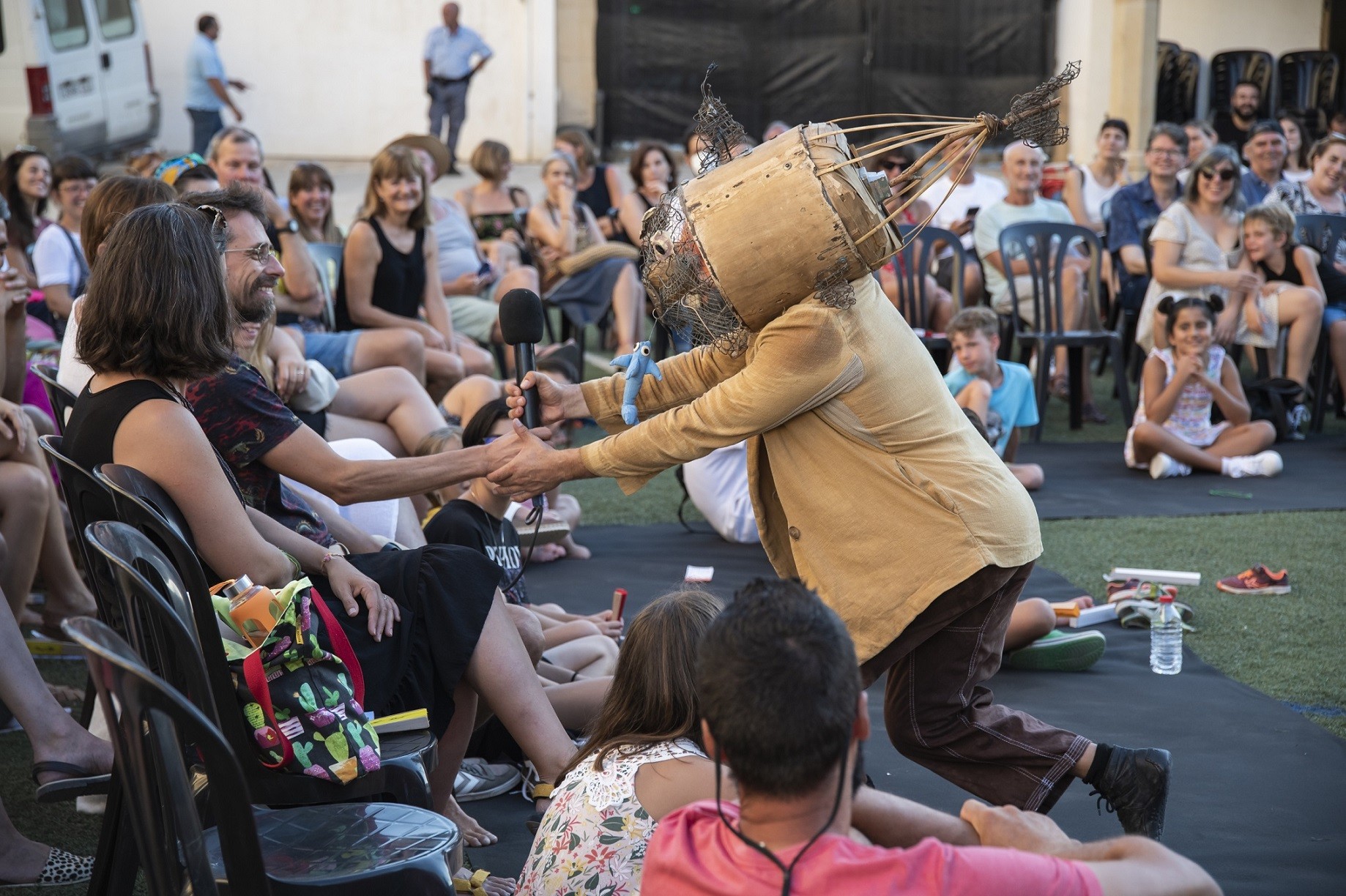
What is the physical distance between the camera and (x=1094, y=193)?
10656 mm

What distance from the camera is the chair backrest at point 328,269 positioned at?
6.56 m

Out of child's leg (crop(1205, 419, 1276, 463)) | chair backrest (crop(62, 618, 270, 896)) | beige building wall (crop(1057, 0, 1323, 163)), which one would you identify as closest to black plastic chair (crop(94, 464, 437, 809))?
chair backrest (crop(62, 618, 270, 896))

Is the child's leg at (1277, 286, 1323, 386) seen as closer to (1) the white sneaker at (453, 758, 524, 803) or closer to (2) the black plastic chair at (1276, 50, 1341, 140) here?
(1) the white sneaker at (453, 758, 524, 803)

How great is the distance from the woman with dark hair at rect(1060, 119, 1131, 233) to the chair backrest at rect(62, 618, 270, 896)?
941cm

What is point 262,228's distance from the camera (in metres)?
3.39

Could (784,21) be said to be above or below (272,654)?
above

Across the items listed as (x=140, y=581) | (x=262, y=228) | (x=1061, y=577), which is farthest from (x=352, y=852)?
(x=1061, y=577)

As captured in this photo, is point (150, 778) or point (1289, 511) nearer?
point (150, 778)

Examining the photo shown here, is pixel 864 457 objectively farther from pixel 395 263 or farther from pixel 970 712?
pixel 395 263

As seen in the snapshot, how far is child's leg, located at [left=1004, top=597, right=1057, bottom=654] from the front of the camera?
437cm

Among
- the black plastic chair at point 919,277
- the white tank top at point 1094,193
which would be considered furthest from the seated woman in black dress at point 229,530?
the white tank top at point 1094,193

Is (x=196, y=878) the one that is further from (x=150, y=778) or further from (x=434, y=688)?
(x=434, y=688)

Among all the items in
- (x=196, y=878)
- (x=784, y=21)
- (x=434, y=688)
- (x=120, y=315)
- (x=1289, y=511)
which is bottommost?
(x=1289, y=511)

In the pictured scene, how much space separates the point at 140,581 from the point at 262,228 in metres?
1.61
